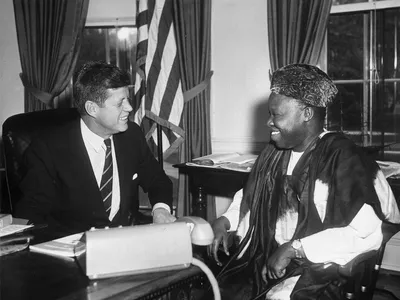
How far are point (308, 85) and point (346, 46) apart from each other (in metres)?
2.29

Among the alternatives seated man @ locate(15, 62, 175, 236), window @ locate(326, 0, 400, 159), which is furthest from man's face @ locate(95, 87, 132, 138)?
window @ locate(326, 0, 400, 159)

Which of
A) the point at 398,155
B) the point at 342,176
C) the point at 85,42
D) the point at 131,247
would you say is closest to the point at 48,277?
the point at 131,247

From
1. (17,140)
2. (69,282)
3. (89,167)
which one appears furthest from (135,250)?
(17,140)

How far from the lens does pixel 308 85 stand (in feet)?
6.91

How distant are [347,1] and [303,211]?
8.54 ft

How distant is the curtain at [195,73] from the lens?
449cm

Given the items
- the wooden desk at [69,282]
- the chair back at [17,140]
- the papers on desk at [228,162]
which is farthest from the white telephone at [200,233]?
the papers on desk at [228,162]

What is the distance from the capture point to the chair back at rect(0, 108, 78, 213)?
8.30ft

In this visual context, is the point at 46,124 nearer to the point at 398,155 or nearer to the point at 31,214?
the point at 31,214

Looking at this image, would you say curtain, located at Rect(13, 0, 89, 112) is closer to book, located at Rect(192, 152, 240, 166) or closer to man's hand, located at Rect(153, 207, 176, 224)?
book, located at Rect(192, 152, 240, 166)

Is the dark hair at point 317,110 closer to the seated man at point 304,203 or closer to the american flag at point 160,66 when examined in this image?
the seated man at point 304,203

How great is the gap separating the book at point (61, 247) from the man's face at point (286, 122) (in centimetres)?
93

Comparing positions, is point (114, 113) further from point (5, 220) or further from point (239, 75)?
point (239, 75)

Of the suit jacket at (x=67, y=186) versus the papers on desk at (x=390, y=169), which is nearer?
the suit jacket at (x=67, y=186)
